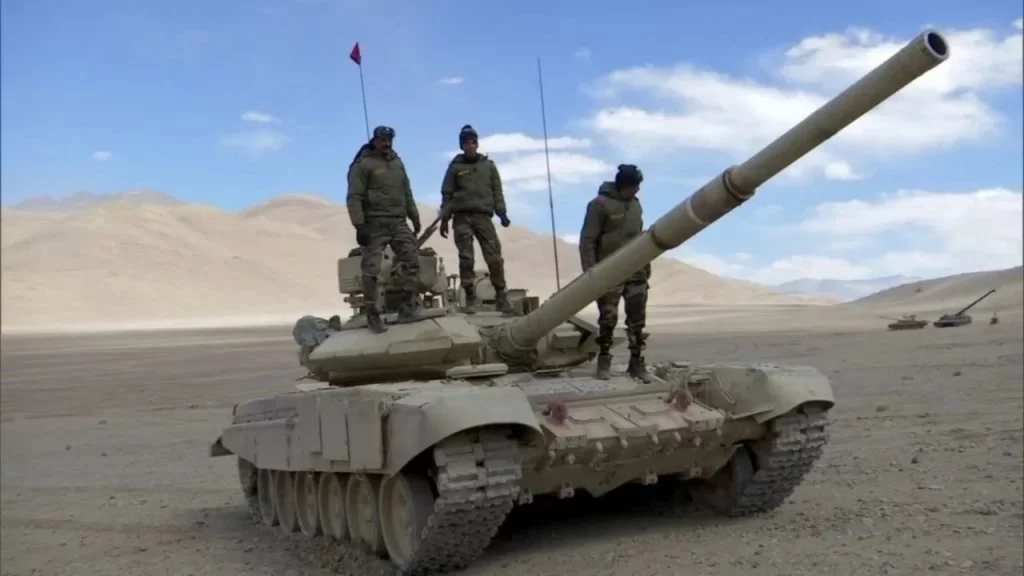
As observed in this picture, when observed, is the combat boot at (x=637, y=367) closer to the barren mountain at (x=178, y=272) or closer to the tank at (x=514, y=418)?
the tank at (x=514, y=418)

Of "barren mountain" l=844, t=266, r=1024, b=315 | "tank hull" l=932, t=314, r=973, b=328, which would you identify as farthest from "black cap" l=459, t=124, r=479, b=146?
"barren mountain" l=844, t=266, r=1024, b=315

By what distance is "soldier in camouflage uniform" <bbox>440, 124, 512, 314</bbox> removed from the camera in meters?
11.1

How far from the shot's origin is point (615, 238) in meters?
10.0

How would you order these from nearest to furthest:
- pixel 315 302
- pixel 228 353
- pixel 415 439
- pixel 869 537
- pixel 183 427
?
pixel 415 439
pixel 869 537
pixel 183 427
pixel 228 353
pixel 315 302

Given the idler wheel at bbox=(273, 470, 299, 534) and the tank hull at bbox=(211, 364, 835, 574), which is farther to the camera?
the idler wheel at bbox=(273, 470, 299, 534)

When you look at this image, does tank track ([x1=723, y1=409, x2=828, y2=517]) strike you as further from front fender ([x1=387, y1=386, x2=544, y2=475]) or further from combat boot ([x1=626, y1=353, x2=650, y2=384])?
front fender ([x1=387, y1=386, x2=544, y2=475])

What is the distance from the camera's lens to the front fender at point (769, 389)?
924 cm

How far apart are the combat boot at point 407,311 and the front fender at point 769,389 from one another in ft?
8.29

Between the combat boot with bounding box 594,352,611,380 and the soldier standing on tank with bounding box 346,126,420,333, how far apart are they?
1635 millimetres

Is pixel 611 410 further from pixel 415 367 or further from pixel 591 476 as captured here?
pixel 415 367

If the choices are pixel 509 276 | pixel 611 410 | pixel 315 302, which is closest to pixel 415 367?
pixel 611 410

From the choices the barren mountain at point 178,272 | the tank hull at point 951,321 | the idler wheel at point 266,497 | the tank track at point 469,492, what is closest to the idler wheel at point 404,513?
the tank track at point 469,492

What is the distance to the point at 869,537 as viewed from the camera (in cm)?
872

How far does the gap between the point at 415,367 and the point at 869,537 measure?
3.74 metres
